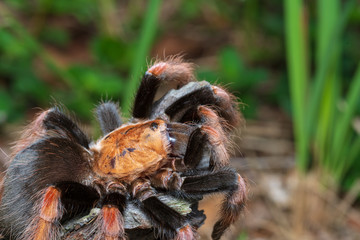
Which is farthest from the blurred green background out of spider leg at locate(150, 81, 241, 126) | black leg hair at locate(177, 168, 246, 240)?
black leg hair at locate(177, 168, 246, 240)

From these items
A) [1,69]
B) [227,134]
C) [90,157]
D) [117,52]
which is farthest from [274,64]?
[90,157]

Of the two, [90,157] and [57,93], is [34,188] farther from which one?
[57,93]

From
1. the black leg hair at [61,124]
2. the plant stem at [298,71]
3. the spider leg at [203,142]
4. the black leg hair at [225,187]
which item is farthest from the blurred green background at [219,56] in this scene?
the black leg hair at [225,187]

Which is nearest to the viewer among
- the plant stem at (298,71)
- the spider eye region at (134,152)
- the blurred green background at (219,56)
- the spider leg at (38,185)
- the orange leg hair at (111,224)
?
the orange leg hair at (111,224)

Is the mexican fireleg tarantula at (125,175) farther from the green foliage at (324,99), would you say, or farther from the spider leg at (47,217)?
the green foliage at (324,99)

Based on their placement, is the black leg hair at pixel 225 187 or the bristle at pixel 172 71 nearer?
the black leg hair at pixel 225 187

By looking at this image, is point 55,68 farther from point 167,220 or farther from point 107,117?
point 167,220

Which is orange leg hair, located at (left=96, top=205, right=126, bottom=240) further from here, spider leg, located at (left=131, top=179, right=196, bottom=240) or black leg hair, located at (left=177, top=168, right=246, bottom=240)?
black leg hair, located at (left=177, top=168, right=246, bottom=240)
